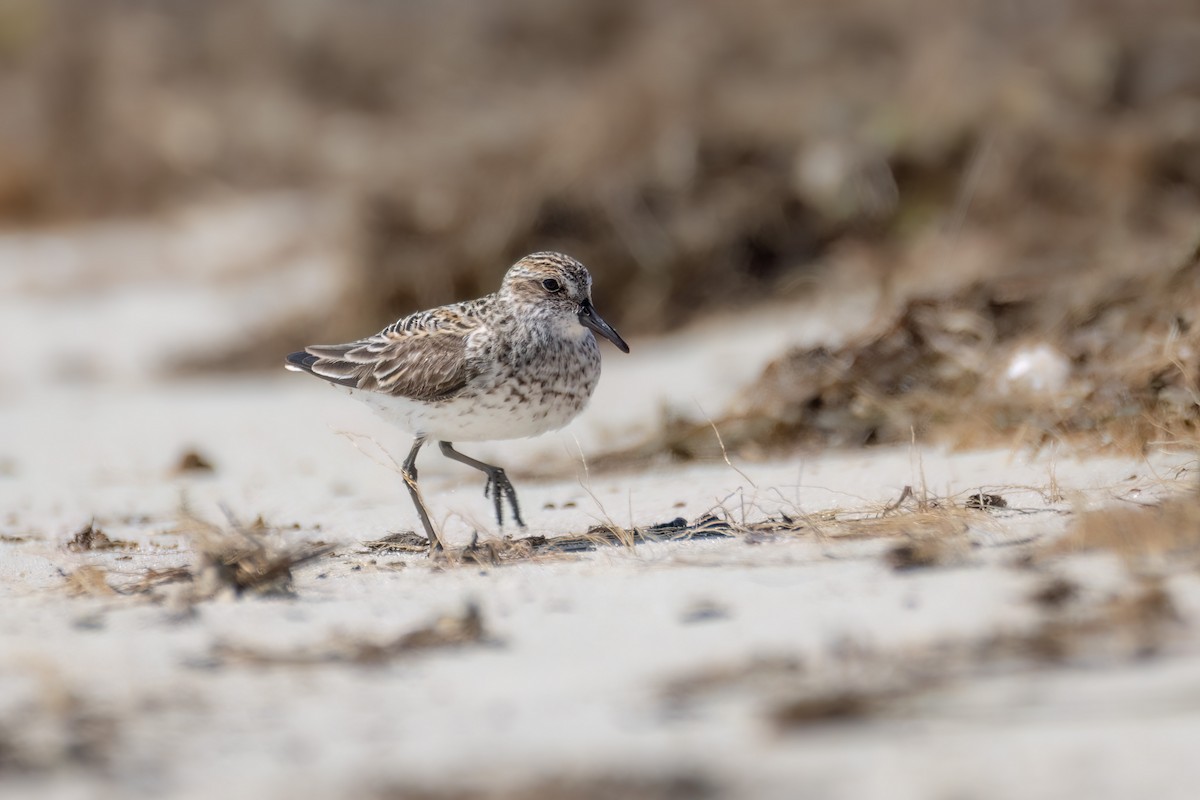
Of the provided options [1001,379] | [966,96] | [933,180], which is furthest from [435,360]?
[966,96]

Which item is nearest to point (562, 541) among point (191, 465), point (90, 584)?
point (90, 584)

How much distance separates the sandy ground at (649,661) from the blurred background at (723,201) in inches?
57.9

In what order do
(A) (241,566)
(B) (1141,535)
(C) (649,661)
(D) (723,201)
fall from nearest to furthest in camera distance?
(C) (649,661) → (B) (1141,535) → (A) (241,566) → (D) (723,201)

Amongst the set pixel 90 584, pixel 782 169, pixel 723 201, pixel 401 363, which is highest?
pixel 782 169

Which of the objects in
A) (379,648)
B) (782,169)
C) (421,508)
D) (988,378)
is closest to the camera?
(379,648)

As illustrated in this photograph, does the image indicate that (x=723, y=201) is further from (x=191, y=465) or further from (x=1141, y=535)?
(x=1141, y=535)

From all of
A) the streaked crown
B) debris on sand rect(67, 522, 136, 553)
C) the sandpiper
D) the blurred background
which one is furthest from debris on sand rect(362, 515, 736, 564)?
the blurred background

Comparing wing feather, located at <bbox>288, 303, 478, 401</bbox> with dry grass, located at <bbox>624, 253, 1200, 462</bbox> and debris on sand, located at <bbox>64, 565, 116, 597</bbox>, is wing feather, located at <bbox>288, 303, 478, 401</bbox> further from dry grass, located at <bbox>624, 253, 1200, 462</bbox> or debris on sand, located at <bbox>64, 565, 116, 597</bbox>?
debris on sand, located at <bbox>64, 565, 116, 597</bbox>

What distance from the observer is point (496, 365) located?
5.59 metres

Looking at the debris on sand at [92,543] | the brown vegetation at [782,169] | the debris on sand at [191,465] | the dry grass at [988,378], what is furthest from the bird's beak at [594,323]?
the brown vegetation at [782,169]

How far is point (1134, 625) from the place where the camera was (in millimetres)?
3244

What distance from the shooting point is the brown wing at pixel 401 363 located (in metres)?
5.69

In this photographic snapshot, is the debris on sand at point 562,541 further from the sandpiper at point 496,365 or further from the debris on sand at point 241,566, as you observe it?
the debris on sand at point 241,566

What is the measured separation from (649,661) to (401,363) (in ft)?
9.15
